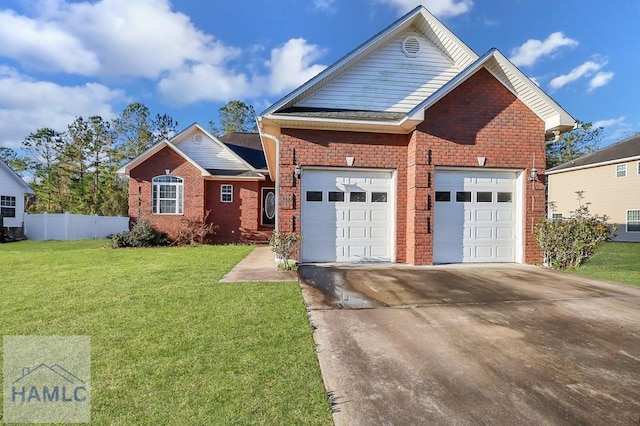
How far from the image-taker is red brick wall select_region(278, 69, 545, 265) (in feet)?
27.6

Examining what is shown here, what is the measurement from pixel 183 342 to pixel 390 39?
31.3 ft

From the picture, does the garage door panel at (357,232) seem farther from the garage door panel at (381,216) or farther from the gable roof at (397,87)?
the gable roof at (397,87)

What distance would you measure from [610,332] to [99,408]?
5362 mm

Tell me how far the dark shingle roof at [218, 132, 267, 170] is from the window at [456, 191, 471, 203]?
10.4 m

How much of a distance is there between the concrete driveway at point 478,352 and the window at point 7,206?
22.8 meters

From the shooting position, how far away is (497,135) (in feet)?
28.7

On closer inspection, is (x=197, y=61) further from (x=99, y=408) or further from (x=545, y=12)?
(x=99, y=408)

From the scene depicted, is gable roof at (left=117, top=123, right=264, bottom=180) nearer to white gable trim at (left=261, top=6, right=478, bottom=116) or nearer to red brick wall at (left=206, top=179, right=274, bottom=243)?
red brick wall at (left=206, top=179, right=274, bottom=243)

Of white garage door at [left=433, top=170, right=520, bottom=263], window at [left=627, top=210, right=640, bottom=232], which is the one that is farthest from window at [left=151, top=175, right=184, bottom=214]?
window at [left=627, top=210, right=640, bottom=232]

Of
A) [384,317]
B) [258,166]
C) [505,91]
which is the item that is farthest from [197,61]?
[384,317]

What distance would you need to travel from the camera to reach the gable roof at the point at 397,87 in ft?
27.1

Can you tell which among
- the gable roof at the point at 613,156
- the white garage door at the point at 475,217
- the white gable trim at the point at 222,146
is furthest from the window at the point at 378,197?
the gable roof at the point at 613,156

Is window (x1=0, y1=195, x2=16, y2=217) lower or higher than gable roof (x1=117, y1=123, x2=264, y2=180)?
lower

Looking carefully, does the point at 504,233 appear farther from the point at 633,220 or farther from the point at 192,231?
the point at 633,220
